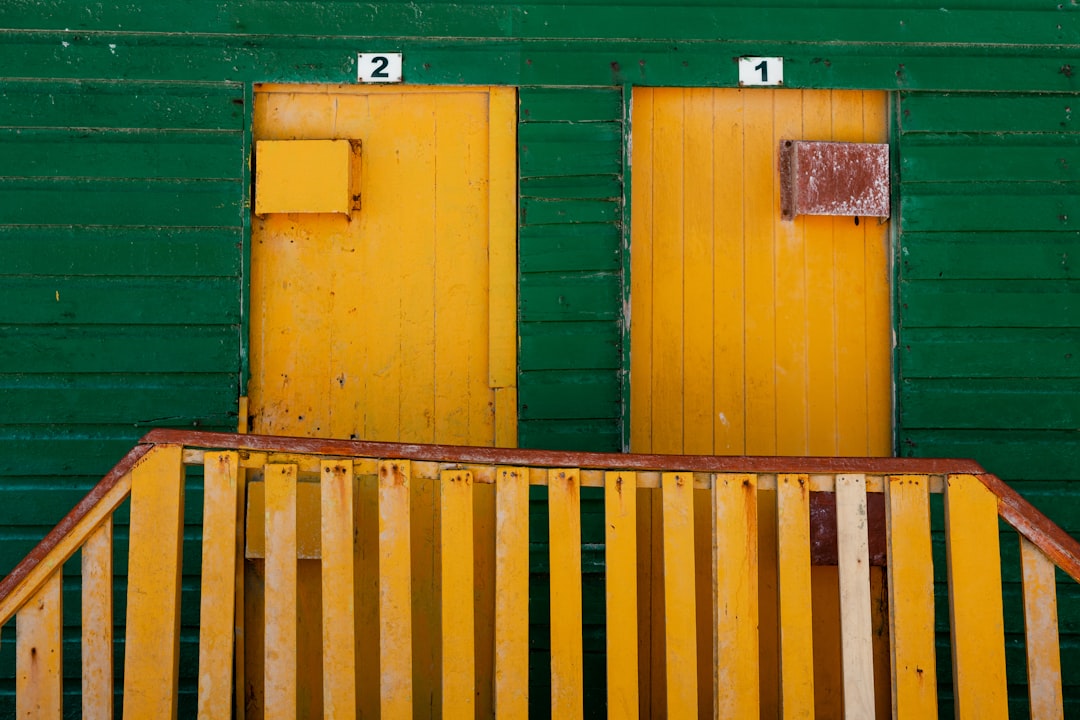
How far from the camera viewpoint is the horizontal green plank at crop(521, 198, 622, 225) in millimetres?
3908

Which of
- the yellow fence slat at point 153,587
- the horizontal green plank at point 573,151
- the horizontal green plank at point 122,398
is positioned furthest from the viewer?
the horizontal green plank at point 573,151

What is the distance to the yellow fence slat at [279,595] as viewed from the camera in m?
2.82

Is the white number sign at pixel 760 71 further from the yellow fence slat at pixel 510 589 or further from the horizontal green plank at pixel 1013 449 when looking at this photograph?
the yellow fence slat at pixel 510 589

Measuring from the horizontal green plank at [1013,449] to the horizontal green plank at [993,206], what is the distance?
34.2 inches

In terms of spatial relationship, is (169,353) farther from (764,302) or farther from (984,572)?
(984,572)

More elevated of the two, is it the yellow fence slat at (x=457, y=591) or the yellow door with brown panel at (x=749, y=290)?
the yellow door with brown panel at (x=749, y=290)

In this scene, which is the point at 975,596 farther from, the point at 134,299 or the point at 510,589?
the point at 134,299

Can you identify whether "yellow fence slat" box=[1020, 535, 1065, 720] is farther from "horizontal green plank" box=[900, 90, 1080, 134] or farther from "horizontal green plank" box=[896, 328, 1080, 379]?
"horizontal green plank" box=[900, 90, 1080, 134]

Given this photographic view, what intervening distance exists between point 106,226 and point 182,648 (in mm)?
1758

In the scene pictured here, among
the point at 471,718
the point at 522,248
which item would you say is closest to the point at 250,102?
the point at 522,248

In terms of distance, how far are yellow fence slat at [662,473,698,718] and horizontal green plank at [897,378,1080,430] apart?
1610mm

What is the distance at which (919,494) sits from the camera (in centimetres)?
286

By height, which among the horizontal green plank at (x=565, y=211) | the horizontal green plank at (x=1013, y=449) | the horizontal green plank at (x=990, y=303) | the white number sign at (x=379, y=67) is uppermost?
the white number sign at (x=379, y=67)

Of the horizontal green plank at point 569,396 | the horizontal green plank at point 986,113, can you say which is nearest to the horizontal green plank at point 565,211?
the horizontal green plank at point 569,396
